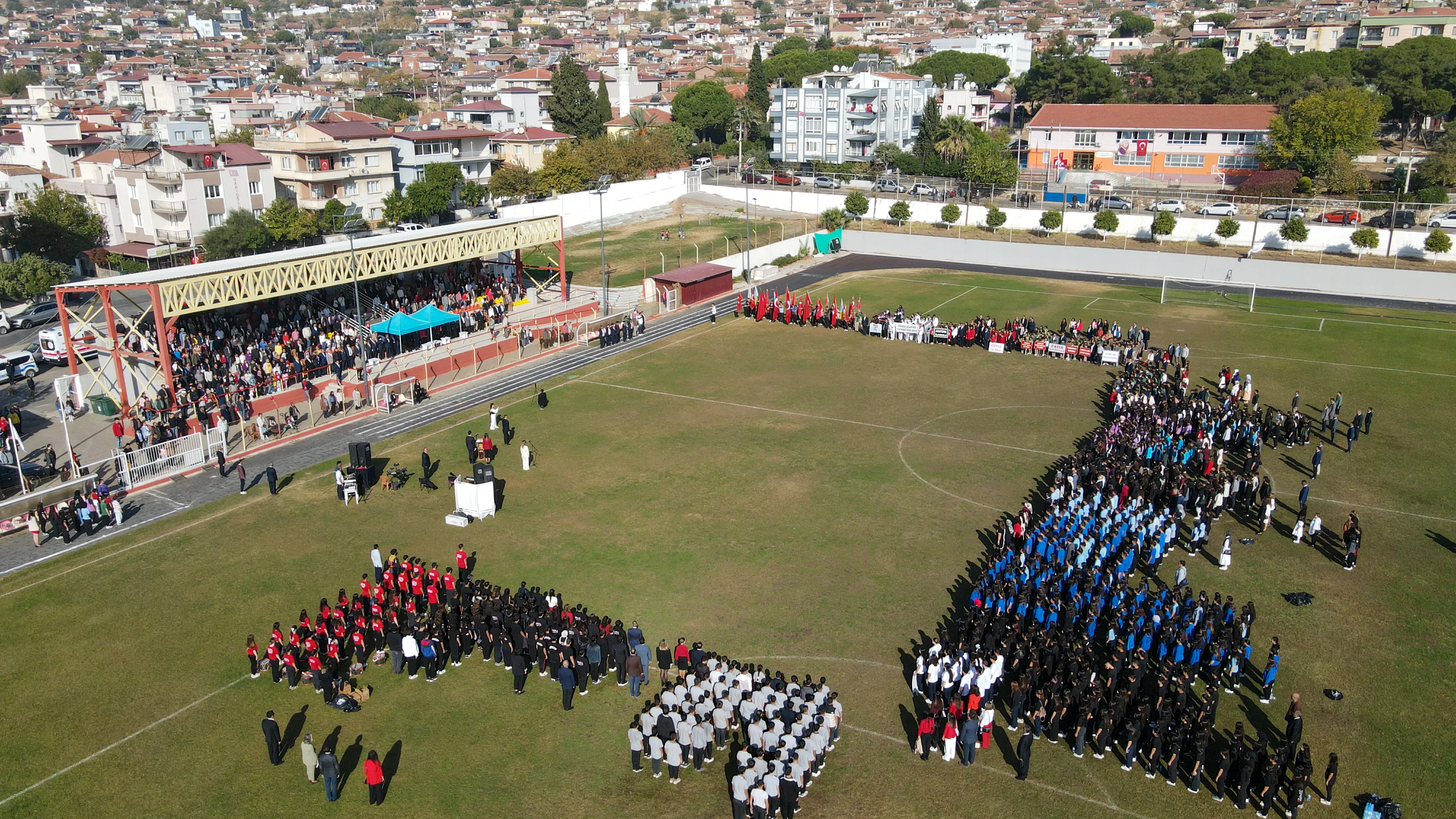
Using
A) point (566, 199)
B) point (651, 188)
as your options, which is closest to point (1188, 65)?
point (651, 188)

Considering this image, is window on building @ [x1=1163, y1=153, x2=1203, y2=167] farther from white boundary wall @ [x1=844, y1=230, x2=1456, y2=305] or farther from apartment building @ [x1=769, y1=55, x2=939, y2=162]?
white boundary wall @ [x1=844, y1=230, x2=1456, y2=305]

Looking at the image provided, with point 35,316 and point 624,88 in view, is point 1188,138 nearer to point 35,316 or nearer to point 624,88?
point 624,88

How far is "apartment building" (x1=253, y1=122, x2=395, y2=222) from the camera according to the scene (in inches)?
2618

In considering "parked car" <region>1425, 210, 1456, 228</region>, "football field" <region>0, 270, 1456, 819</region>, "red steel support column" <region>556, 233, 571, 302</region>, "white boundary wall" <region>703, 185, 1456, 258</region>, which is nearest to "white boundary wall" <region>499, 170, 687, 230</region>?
"white boundary wall" <region>703, 185, 1456, 258</region>

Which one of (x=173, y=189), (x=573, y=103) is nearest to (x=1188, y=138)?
(x=573, y=103)

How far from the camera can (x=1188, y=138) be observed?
7969cm

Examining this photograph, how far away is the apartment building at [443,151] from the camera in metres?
72.9

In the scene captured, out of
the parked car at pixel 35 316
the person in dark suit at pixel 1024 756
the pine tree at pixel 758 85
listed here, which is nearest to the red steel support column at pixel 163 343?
the parked car at pixel 35 316

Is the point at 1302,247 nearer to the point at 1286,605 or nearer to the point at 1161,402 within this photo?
the point at 1161,402

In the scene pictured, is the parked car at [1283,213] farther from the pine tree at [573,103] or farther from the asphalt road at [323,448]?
the pine tree at [573,103]

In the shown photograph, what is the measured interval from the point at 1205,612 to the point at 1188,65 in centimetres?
10165

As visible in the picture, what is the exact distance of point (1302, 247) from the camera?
56469 mm

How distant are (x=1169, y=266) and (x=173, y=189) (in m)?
59.6

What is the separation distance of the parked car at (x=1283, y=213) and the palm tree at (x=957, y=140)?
23.5m
